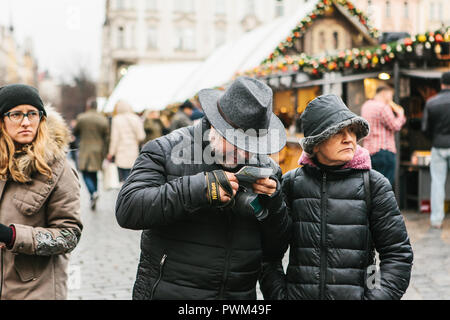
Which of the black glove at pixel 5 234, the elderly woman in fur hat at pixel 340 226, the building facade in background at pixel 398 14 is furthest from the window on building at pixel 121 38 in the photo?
the elderly woman in fur hat at pixel 340 226

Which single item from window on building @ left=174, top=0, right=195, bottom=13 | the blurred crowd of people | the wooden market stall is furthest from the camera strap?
window on building @ left=174, top=0, right=195, bottom=13

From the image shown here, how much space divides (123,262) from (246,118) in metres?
4.63

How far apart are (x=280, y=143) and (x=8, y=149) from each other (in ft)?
4.59

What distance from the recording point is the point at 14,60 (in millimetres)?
93312

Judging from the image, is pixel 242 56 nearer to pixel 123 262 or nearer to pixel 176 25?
pixel 123 262

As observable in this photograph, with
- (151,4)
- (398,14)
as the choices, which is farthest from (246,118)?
(398,14)

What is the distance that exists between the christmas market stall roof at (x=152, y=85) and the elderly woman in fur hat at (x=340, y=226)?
1542 centimetres

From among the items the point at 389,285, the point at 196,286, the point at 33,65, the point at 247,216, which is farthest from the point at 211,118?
the point at 33,65

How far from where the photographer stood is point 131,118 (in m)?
11.0

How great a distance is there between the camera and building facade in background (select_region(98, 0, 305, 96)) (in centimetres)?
5253

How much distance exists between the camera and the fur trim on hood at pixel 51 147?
2721 mm

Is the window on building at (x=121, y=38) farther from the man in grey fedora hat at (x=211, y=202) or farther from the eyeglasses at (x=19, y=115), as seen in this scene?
the man in grey fedora hat at (x=211, y=202)

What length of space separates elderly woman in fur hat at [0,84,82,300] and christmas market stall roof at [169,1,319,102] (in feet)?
34.8
